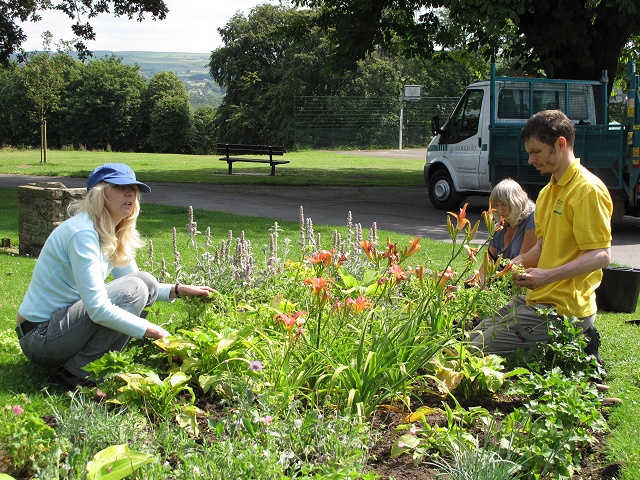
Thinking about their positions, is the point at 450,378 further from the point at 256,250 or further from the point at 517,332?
the point at 256,250

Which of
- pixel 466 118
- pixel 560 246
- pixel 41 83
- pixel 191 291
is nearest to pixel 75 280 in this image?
pixel 191 291

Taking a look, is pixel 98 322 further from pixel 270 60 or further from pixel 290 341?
pixel 270 60

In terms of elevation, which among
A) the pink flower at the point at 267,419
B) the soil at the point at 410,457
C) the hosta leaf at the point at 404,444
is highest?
the pink flower at the point at 267,419

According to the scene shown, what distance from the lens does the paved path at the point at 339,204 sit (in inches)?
508

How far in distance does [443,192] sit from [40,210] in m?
9.16

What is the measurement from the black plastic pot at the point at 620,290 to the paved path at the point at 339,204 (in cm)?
323

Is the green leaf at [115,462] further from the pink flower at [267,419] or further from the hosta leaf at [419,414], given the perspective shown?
the hosta leaf at [419,414]

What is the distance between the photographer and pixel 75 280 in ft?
14.1

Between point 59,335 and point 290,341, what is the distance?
1.41 metres

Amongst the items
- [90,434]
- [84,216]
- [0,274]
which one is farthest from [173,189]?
[90,434]

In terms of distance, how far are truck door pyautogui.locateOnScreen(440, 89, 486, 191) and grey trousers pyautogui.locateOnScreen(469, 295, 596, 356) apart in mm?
10206

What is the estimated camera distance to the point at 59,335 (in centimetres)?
439

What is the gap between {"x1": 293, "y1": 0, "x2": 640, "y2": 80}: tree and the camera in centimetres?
1418

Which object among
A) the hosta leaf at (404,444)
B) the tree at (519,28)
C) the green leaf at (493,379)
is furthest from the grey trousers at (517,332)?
the tree at (519,28)
